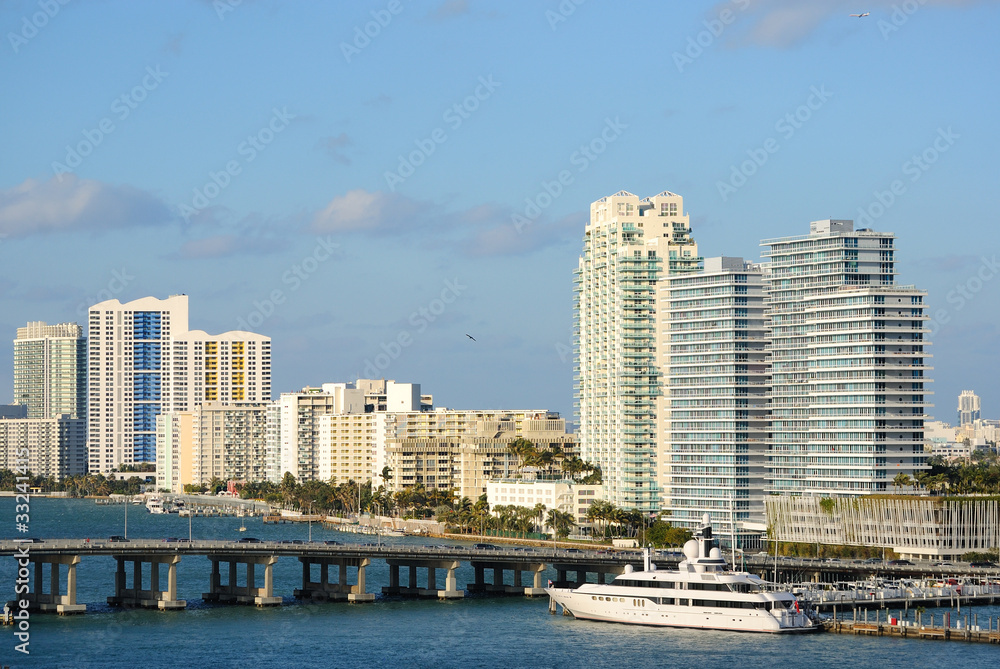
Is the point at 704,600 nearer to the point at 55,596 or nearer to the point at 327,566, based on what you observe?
the point at 327,566

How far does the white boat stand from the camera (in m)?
131

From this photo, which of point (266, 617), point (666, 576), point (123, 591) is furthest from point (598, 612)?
point (123, 591)

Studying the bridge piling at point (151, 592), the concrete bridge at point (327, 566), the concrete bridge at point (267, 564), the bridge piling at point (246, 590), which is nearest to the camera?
the concrete bridge at point (267, 564)

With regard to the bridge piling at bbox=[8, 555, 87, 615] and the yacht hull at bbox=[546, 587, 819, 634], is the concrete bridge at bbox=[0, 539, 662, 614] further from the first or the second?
the yacht hull at bbox=[546, 587, 819, 634]

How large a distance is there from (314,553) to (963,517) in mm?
76927

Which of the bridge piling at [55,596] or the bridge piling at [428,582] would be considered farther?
the bridge piling at [428,582]

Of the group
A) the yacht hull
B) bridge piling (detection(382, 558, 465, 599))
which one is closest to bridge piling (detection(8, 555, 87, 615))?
bridge piling (detection(382, 558, 465, 599))

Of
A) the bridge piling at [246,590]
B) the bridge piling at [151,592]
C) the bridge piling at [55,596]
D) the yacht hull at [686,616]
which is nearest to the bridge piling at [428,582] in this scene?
the bridge piling at [246,590]

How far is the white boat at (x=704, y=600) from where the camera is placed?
131m

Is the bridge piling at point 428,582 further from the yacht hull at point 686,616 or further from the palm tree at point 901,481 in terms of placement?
the palm tree at point 901,481

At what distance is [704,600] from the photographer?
433 feet

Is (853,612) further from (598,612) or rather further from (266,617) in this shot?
(266,617)

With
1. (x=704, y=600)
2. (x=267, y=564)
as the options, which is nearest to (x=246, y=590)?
(x=267, y=564)

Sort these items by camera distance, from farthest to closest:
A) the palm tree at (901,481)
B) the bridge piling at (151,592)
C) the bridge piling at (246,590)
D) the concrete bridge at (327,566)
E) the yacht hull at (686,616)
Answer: the palm tree at (901,481), the bridge piling at (246,590), the bridge piling at (151,592), the concrete bridge at (327,566), the yacht hull at (686,616)
